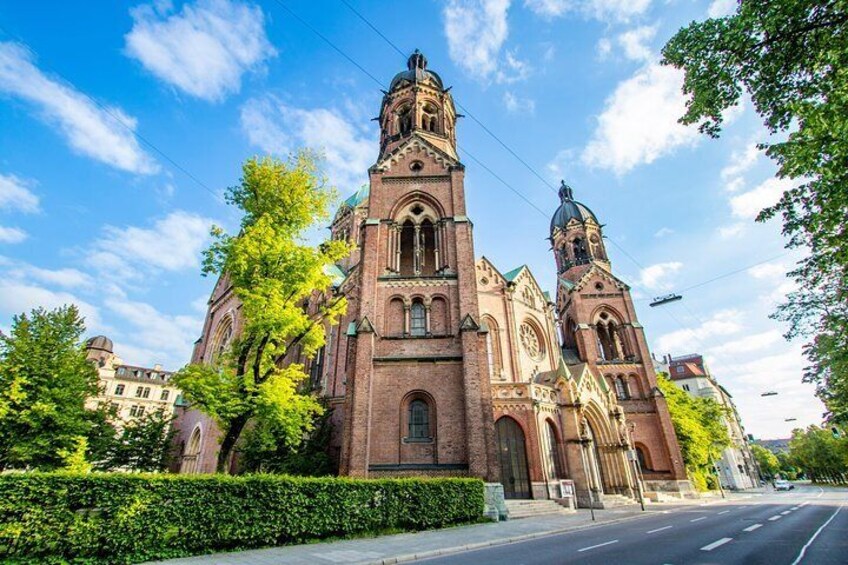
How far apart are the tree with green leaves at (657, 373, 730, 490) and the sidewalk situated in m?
24.4

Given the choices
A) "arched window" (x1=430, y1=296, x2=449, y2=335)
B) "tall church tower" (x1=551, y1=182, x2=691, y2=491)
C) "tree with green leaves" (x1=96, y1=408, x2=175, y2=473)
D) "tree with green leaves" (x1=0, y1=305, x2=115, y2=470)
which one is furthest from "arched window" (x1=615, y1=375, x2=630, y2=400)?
"tree with green leaves" (x1=0, y1=305, x2=115, y2=470)

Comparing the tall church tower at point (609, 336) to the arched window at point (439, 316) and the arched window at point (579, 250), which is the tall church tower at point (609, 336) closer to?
the arched window at point (579, 250)

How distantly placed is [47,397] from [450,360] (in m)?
19.4

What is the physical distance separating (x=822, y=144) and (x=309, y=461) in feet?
66.2

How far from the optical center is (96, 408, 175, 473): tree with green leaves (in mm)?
23562

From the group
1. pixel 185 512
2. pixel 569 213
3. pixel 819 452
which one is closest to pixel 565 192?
pixel 569 213

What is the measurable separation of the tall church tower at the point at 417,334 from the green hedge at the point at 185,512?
8.80 ft

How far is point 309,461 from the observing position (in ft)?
61.0

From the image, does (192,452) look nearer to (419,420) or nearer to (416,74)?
(419,420)

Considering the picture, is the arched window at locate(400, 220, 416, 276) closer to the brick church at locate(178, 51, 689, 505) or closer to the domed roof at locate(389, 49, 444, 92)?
the brick church at locate(178, 51, 689, 505)

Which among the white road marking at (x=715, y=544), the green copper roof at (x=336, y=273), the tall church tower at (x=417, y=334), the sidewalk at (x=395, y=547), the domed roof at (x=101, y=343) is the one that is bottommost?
the white road marking at (x=715, y=544)

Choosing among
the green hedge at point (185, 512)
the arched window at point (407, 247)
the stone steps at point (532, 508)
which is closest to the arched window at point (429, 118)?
the arched window at point (407, 247)

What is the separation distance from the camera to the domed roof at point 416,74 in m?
27.5

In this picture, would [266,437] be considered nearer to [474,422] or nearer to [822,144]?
[474,422]
